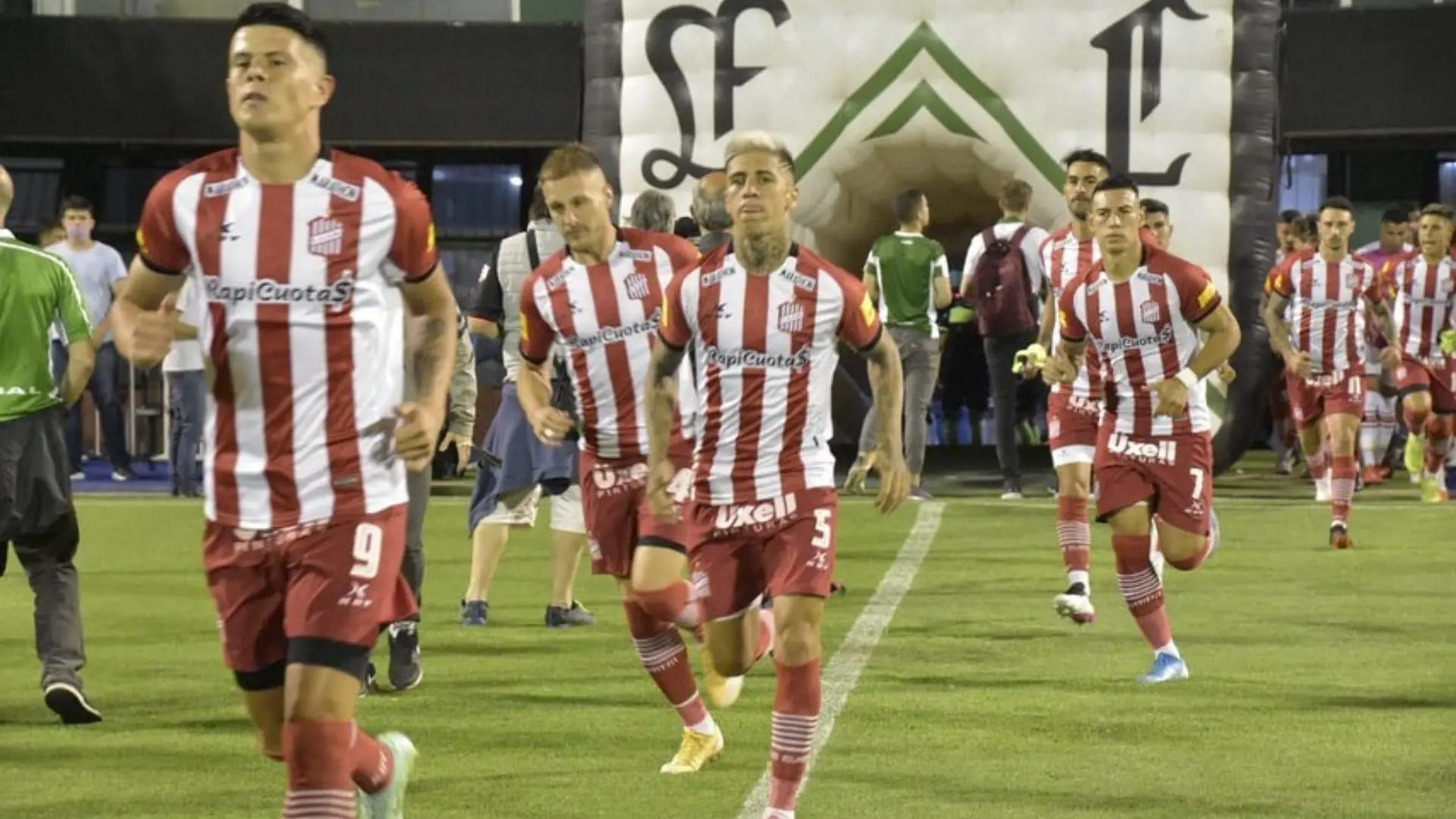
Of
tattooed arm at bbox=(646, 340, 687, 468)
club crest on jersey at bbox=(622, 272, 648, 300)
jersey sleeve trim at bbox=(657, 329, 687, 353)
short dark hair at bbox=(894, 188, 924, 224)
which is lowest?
tattooed arm at bbox=(646, 340, 687, 468)

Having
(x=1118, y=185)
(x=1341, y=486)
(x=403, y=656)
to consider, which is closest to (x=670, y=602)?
(x=403, y=656)

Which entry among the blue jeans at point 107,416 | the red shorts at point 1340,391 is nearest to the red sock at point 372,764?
the red shorts at point 1340,391

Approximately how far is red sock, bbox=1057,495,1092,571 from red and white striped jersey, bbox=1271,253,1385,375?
531 cm

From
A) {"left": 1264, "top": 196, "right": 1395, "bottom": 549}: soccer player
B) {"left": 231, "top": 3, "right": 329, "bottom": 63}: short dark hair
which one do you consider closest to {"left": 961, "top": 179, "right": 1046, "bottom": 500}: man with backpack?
{"left": 1264, "top": 196, "right": 1395, "bottom": 549}: soccer player

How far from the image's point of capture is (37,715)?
9.26 m

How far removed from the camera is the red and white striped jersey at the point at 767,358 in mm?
7285

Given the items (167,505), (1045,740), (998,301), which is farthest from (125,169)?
(1045,740)

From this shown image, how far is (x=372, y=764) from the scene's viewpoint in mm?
6203

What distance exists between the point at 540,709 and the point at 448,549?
6749 millimetres

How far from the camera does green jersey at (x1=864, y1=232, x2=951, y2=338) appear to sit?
695 inches

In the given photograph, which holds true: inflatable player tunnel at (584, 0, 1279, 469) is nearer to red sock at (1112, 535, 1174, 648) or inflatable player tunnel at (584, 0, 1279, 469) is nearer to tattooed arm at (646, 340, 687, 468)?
red sock at (1112, 535, 1174, 648)

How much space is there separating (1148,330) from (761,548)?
11.2 ft

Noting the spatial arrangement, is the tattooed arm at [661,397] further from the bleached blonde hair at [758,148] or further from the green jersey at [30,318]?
the green jersey at [30,318]

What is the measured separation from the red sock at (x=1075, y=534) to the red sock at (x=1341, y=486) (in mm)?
4008
